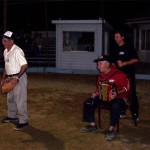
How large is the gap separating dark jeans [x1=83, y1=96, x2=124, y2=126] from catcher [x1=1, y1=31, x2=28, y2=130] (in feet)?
3.55

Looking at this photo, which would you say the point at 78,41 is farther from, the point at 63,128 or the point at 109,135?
the point at 109,135

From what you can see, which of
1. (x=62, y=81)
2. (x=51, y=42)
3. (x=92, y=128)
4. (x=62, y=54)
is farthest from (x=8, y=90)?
(x=51, y=42)

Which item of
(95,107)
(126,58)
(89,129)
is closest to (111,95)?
(95,107)

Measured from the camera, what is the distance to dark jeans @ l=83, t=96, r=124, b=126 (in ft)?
19.6

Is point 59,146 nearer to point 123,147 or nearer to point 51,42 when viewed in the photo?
point 123,147

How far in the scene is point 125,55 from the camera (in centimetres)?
685

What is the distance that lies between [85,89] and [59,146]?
5446mm

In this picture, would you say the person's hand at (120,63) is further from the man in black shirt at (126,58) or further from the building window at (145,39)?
the building window at (145,39)

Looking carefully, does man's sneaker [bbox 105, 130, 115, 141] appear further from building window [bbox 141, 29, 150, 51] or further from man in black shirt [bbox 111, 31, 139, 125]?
building window [bbox 141, 29, 150, 51]

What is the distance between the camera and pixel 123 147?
5613 millimetres

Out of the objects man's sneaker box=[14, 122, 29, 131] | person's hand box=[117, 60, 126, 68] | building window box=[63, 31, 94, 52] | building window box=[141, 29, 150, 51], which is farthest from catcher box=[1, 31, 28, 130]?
building window box=[141, 29, 150, 51]

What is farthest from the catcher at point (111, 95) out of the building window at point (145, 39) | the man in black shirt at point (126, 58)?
the building window at point (145, 39)

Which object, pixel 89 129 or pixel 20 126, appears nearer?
pixel 89 129

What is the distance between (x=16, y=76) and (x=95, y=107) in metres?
1.40
